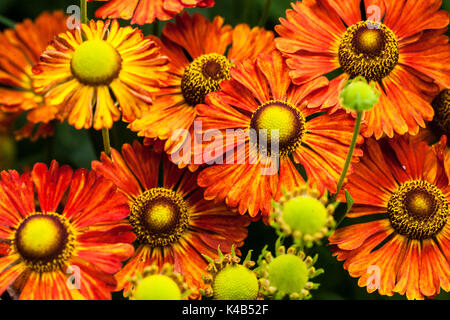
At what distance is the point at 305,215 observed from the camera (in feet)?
2.28

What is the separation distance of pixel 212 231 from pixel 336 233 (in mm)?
184

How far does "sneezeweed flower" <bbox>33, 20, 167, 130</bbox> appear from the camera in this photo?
2.70 feet

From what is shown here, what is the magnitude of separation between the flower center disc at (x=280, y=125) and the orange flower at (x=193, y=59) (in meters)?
0.10

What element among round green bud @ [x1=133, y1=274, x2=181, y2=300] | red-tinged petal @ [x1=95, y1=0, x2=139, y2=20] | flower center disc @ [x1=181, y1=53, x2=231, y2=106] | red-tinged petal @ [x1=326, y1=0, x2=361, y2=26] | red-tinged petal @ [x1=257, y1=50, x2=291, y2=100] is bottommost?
round green bud @ [x1=133, y1=274, x2=181, y2=300]

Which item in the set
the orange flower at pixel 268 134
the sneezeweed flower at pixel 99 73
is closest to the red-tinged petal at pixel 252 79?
the orange flower at pixel 268 134

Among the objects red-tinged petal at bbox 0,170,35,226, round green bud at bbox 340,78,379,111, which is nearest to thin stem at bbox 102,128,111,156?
red-tinged petal at bbox 0,170,35,226

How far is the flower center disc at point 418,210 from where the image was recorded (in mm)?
949

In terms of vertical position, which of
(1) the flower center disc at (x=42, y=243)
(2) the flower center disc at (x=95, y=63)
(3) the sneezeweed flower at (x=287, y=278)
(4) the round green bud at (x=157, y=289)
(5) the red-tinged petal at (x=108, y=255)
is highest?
(2) the flower center disc at (x=95, y=63)

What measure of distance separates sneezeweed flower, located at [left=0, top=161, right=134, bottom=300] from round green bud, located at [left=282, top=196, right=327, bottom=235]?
209mm

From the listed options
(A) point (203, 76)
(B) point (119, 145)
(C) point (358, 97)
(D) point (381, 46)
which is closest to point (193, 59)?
(A) point (203, 76)

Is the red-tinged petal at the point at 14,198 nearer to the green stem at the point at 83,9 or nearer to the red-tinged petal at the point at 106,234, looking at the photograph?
the red-tinged petal at the point at 106,234

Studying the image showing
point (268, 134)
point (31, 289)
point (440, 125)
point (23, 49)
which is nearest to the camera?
point (31, 289)

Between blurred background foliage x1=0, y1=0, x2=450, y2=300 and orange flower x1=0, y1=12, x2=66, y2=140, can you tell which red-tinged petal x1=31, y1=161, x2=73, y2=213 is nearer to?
blurred background foliage x1=0, y1=0, x2=450, y2=300

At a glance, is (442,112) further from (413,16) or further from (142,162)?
(142,162)
